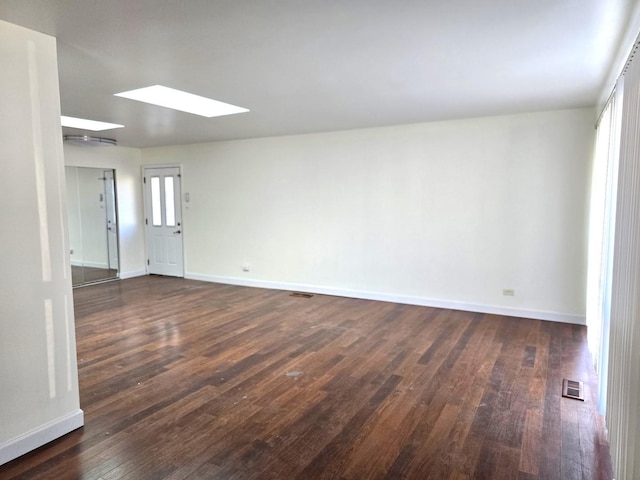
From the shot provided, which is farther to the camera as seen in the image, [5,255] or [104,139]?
[104,139]

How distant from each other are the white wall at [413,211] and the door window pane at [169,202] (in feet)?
1.95

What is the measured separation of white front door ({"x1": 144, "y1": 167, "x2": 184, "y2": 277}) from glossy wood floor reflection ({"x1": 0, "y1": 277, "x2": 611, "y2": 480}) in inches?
113

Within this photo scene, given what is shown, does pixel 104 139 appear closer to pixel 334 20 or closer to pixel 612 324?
pixel 334 20

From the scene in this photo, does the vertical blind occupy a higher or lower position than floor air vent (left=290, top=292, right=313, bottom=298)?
higher

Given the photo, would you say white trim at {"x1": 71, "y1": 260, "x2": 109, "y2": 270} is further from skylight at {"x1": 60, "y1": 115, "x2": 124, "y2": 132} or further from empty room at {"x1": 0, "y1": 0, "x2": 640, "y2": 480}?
skylight at {"x1": 60, "y1": 115, "x2": 124, "y2": 132}

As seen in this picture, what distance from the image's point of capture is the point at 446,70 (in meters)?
3.22

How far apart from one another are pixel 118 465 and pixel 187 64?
268 cm

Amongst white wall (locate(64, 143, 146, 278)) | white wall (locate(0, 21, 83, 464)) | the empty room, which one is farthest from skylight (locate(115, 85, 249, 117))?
white wall (locate(64, 143, 146, 278))

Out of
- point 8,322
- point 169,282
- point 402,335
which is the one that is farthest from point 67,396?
point 169,282

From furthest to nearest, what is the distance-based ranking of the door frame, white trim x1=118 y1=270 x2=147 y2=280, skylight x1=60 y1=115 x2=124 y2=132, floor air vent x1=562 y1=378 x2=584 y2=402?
white trim x1=118 y1=270 x2=147 y2=280
the door frame
skylight x1=60 y1=115 x2=124 y2=132
floor air vent x1=562 y1=378 x2=584 y2=402

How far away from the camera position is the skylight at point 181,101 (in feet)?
13.1

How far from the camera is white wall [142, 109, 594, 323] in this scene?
195 inches

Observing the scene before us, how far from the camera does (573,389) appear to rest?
3223 mm

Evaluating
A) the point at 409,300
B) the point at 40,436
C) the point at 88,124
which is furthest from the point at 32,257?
the point at 409,300
